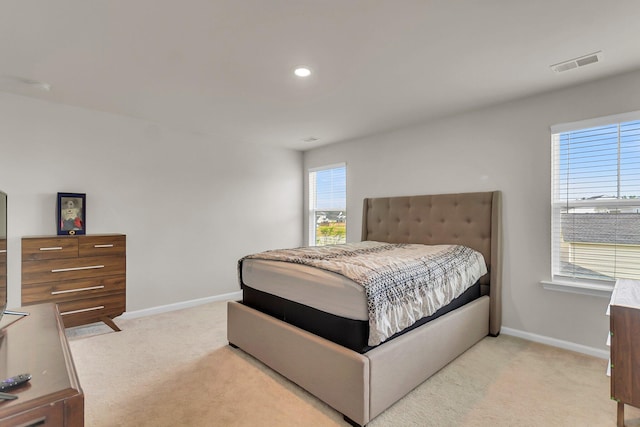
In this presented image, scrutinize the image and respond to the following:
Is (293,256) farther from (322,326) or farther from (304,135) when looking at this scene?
(304,135)

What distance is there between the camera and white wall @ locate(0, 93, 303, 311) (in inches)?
121

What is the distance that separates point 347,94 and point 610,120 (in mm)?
2201

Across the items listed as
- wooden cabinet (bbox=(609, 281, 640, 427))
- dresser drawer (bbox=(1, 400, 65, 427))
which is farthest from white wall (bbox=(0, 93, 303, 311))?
wooden cabinet (bbox=(609, 281, 640, 427))

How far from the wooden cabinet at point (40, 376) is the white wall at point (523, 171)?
3468 millimetres

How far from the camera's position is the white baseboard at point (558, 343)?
265 centimetres

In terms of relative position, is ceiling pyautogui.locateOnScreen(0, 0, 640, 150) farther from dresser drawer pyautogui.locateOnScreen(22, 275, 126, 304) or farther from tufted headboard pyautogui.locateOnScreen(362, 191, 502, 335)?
dresser drawer pyautogui.locateOnScreen(22, 275, 126, 304)

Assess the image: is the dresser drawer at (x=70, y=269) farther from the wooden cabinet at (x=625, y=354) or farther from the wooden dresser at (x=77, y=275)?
the wooden cabinet at (x=625, y=354)

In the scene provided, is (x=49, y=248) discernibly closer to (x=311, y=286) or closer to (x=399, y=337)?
(x=311, y=286)

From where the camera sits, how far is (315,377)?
6.66ft

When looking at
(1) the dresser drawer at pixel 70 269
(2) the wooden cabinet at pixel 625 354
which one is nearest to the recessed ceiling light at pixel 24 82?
(1) the dresser drawer at pixel 70 269

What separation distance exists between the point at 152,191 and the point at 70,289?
54.5 inches

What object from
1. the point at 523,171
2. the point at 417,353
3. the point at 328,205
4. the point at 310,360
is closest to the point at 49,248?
the point at 310,360

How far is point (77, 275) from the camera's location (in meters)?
2.98

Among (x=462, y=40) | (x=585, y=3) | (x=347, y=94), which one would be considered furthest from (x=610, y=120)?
(x=347, y=94)
